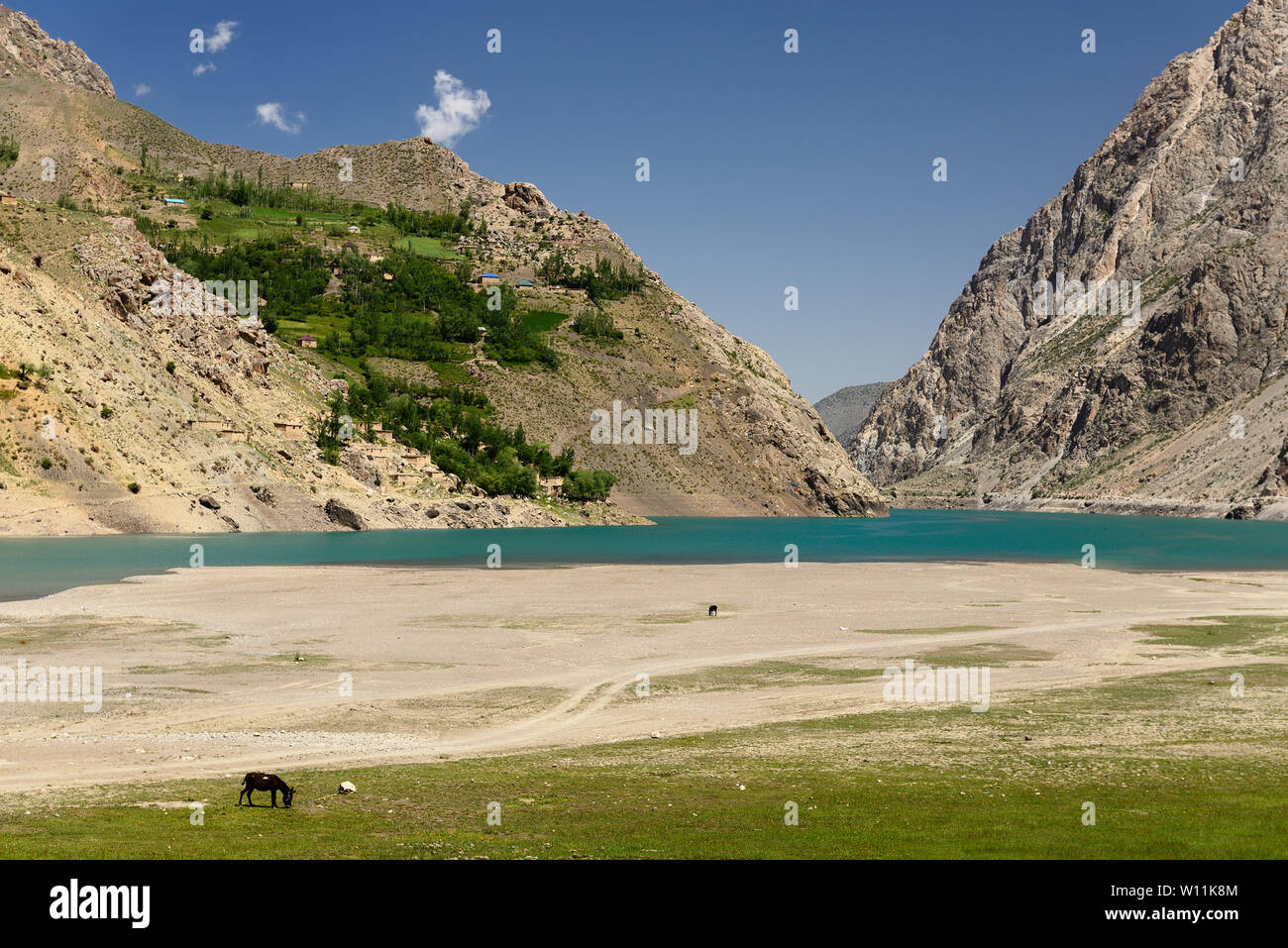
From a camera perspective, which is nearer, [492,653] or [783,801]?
[783,801]

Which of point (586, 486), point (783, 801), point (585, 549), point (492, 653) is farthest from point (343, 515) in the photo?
point (783, 801)

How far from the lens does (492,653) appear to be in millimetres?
39219

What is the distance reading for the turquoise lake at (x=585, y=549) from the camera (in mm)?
76812

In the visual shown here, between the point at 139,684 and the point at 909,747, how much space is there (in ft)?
71.2

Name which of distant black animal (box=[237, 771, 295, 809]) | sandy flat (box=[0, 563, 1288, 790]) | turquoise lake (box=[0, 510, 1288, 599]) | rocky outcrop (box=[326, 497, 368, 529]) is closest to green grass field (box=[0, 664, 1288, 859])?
distant black animal (box=[237, 771, 295, 809])

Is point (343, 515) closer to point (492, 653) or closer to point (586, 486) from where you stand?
point (586, 486)

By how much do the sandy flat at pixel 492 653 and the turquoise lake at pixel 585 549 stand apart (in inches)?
393

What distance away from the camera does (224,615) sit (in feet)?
162

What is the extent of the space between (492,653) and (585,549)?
223ft

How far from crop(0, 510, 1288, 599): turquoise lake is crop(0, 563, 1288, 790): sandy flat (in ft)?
32.8

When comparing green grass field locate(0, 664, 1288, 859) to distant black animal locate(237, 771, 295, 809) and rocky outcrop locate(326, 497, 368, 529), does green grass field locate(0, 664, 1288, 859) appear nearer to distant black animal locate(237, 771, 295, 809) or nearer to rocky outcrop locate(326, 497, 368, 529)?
distant black animal locate(237, 771, 295, 809)

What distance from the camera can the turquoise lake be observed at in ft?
252
